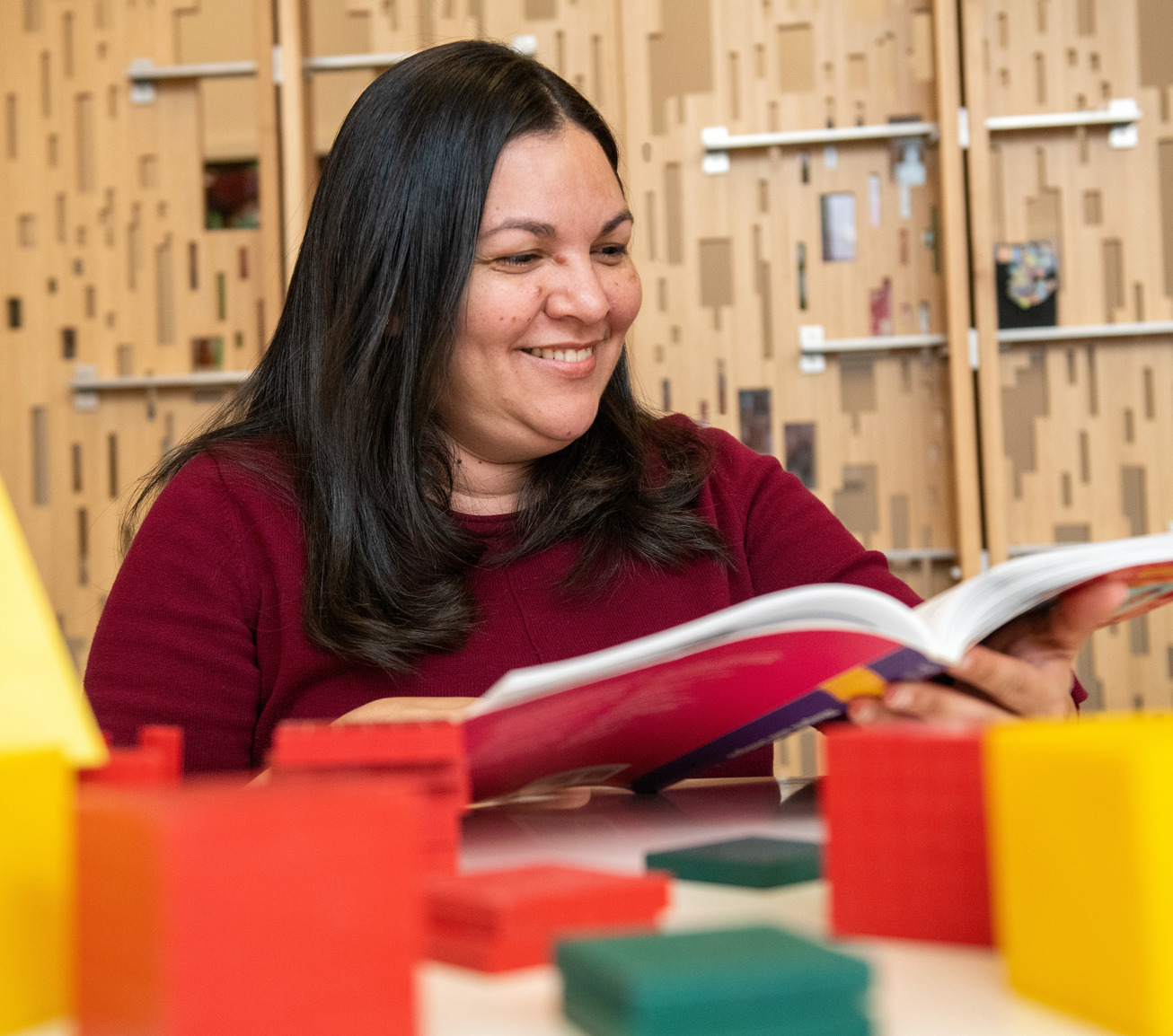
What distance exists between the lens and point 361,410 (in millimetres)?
1264

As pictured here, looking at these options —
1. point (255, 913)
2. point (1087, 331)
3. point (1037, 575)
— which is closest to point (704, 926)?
point (255, 913)

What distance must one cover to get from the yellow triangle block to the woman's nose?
34.2 inches

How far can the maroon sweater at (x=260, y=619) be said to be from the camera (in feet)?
3.56

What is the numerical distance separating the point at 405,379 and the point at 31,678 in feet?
2.85

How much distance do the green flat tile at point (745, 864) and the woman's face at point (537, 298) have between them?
72cm

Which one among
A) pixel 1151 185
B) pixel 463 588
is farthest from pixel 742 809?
pixel 1151 185

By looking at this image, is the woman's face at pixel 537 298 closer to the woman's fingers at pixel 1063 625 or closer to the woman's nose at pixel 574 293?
the woman's nose at pixel 574 293

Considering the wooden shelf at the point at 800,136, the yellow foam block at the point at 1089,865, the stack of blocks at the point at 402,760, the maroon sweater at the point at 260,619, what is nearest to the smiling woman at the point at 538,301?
the maroon sweater at the point at 260,619

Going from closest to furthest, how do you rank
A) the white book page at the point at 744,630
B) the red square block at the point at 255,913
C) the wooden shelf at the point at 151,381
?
the red square block at the point at 255,913, the white book page at the point at 744,630, the wooden shelf at the point at 151,381

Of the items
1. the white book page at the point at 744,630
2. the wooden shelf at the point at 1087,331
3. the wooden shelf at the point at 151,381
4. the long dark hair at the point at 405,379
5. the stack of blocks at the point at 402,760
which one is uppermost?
the wooden shelf at the point at 1087,331

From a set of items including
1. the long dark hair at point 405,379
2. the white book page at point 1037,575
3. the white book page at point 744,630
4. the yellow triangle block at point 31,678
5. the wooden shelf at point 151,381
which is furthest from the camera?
the wooden shelf at point 151,381

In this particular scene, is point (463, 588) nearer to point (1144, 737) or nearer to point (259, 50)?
point (1144, 737)

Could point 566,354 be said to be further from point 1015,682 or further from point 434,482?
point 1015,682

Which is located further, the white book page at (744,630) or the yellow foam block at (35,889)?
the white book page at (744,630)
